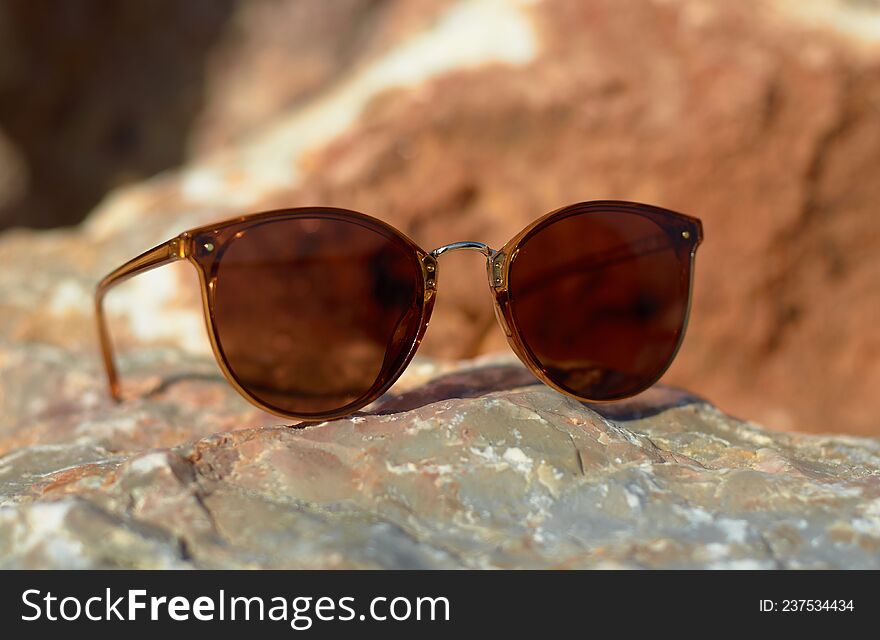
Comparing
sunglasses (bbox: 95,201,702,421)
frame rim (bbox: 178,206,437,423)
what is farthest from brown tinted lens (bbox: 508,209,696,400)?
frame rim (bbox: 178,206,437,423)

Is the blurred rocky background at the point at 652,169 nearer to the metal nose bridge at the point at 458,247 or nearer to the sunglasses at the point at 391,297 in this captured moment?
the sunglasses at the point at 391,297

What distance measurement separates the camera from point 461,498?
791 millimetres

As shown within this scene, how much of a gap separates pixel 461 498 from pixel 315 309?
49 centimetres

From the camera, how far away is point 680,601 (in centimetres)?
65

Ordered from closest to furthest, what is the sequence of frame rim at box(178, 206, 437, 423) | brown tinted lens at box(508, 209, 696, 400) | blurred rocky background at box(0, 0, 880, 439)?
frame rim at box(178, 206, 437, 423)
brown tinted lens at box(508, 209, 696, 400)
blurred rocky background at box(0, 0, 880, 439)

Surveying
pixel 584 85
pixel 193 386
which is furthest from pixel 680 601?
pixel 584 85

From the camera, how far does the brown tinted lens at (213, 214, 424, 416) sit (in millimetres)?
1050

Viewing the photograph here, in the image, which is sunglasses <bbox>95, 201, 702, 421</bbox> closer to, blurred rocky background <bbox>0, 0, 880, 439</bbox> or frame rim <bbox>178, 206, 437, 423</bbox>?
frame rim <bbox>178, 206, 437, 423</bbox>

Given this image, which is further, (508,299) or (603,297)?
(603,297)

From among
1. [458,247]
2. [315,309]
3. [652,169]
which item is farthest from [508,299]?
[652,169]

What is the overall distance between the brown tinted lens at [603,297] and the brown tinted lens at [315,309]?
173 millimetres

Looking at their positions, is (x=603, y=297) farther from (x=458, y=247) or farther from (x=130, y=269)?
(x=130, y=269)

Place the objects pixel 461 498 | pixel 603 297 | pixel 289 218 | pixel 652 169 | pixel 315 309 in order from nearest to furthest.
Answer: pixel 461 498 → pixel 289 218 → pixel 315 309 → pixel 603 297 → pixel 652 169

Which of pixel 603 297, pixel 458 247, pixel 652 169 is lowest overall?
pixel 603 297
